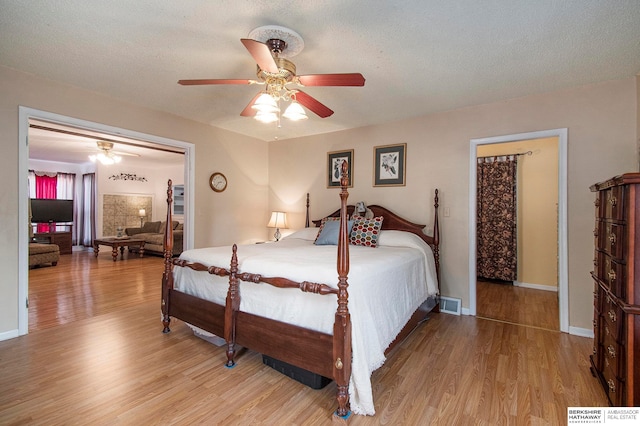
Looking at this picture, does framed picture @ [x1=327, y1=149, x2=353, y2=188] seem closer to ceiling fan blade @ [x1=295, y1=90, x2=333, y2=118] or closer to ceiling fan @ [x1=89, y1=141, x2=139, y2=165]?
ceiling fan blade @ [x1=295, y1=90, x2=333, y2=118]

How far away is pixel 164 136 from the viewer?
12.3ft

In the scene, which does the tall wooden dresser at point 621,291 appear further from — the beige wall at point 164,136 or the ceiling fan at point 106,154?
the ceiling fan at point 106,154

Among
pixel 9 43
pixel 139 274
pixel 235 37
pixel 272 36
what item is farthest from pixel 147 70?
pixel 139 274

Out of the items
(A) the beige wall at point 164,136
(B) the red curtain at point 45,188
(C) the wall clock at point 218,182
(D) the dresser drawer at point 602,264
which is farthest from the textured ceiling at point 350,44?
(B) the red curtain at point 45,188

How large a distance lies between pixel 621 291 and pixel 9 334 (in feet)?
15.0

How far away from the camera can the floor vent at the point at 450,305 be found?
11.5 feet

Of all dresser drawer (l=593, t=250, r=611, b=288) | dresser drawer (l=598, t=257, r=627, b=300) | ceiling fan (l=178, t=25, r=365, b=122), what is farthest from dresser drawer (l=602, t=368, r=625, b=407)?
ceiling fan (l=178, t=25, r=365, b=122)

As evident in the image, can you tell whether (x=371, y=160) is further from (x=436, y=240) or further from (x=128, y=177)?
(x=128, y=177)

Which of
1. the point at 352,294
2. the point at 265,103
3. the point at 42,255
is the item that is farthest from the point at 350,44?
the point at 42,255

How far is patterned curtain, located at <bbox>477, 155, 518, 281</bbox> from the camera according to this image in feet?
15.5

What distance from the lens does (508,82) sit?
9.21 ft

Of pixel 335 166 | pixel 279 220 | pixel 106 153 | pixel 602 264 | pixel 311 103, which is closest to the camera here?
pixel 602 264

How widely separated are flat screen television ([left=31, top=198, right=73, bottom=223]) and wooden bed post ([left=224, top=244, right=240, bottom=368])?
796 centimetres

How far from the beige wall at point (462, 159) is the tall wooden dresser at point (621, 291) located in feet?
3.64
